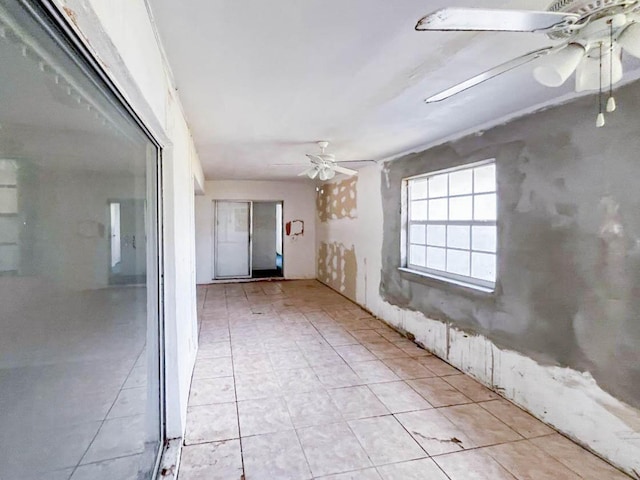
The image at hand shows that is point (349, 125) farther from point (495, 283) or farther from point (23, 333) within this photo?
point (23, 333)

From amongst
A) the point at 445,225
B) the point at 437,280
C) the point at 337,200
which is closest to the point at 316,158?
the point at 445,225

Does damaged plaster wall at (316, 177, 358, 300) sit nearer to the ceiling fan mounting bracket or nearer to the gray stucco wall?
the gray stucco wall

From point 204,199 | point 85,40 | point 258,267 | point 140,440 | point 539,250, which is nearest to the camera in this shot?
point 85,40

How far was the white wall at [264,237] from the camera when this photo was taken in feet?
Answer: 29.7

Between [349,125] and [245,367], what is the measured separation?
2.40 metres

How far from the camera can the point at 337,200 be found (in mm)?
6730

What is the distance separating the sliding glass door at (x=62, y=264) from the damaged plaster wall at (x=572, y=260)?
2556mm

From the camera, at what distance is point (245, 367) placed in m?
3.40

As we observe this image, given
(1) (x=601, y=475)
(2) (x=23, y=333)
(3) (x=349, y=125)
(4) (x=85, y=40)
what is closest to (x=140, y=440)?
(2) (x=23, y=333)

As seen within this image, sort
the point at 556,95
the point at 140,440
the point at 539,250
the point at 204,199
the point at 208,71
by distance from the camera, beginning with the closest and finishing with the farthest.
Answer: the point at 140,440 < the point at 208,71 < the point at 556,95 < the point at 539,250 < the point at 204,199

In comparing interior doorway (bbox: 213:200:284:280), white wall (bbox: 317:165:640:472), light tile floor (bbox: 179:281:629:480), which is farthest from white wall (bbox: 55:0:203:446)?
interior doorway (bbox: 213:200:284:280)

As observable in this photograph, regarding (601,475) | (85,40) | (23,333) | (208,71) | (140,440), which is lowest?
(601,475)

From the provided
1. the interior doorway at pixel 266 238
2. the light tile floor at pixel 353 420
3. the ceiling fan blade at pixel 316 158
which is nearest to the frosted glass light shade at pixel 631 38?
the light tile floor at pixel 353 420

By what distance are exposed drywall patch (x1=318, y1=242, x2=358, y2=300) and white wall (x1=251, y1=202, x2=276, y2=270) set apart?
1769mm
